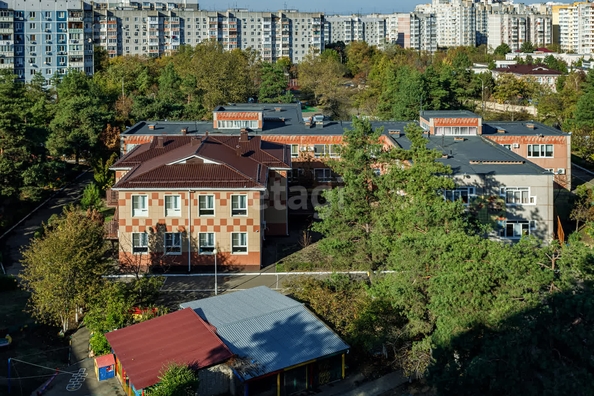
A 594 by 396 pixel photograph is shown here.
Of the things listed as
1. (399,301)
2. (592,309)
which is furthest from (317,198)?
(592,309)

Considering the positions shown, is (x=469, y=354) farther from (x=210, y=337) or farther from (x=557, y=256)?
(x=210, y=337)

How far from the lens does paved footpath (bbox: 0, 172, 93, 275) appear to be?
28695 millimetres

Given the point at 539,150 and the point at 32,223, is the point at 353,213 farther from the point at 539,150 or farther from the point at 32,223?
the point at 32,223

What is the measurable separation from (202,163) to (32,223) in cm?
1155

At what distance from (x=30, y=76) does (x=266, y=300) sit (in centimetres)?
6581

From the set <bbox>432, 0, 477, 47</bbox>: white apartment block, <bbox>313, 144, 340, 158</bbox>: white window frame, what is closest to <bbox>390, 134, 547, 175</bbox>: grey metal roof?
<bbox>313, 144, 340, 158</bbox>: white window frame

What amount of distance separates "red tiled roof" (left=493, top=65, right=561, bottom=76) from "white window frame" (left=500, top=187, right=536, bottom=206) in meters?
55.4

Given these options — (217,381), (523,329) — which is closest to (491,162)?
(523,329)

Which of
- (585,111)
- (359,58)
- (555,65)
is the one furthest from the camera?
(359,58)

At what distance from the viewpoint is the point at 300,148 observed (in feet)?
122

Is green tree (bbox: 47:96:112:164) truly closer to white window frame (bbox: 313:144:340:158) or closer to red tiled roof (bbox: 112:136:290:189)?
red tiled roof (bbox: 112:136:290:189)

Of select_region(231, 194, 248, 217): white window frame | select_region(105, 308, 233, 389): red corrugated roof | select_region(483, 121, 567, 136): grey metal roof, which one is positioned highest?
select_region(483, 121, 567, 136): grey metal roof

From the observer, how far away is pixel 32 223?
1339 inches

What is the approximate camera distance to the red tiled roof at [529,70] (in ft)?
260
